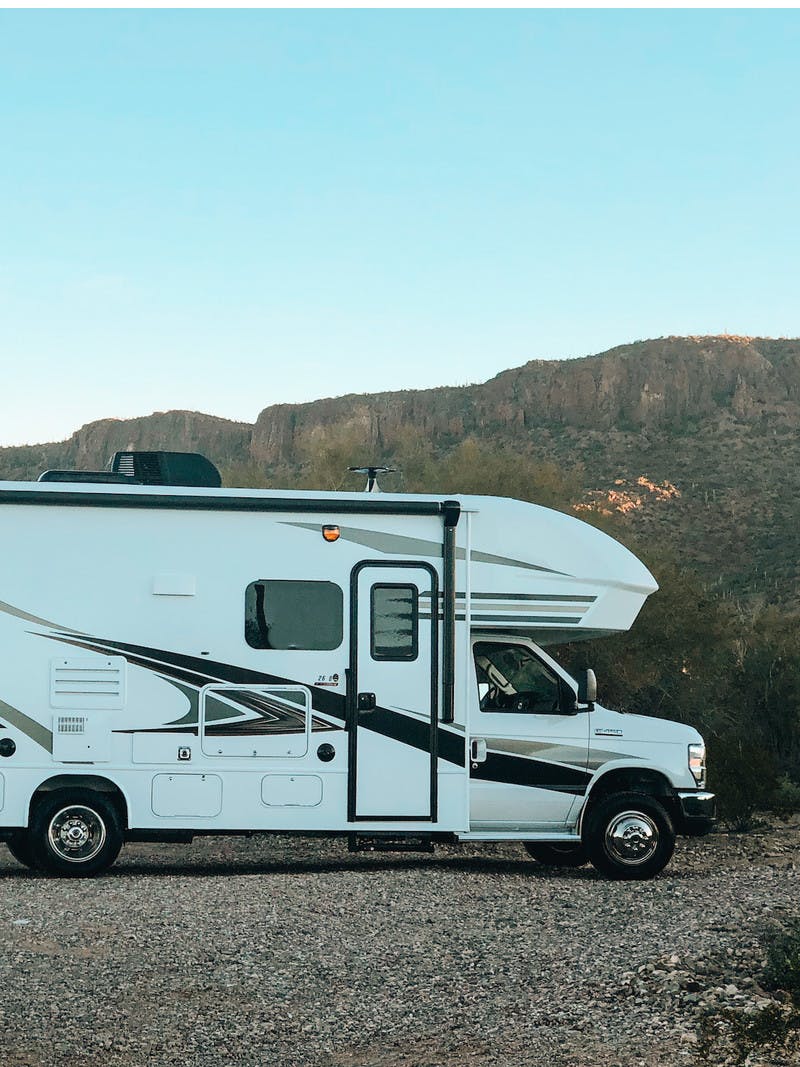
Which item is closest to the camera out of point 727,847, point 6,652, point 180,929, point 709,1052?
point 709,1052

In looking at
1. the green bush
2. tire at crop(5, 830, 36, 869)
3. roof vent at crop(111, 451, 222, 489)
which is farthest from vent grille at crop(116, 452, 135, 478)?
the green bush

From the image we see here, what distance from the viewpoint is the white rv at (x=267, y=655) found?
1096 cm

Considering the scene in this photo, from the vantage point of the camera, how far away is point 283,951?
8102 mm

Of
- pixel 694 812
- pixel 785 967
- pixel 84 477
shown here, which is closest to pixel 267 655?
pixel 84 477

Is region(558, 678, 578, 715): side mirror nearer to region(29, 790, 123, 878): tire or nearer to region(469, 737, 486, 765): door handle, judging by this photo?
region(469, 737, 486, 765): door handle

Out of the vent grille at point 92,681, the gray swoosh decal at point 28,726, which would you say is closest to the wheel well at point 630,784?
the vent grille at point 92,681

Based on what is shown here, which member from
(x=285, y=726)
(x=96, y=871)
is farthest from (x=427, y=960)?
(x=96, y=871)

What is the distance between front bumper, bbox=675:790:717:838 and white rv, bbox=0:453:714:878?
70cm

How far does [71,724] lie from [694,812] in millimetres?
5135

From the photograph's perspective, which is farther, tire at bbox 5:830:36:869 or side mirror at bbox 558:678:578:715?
side mirror at bbox 558:678:578:715

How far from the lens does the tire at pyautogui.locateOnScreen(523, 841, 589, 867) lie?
1252 centimetres

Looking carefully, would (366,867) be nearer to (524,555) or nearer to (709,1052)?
(524,555)

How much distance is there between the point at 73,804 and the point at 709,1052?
6.20 m

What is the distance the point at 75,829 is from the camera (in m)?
10.9
